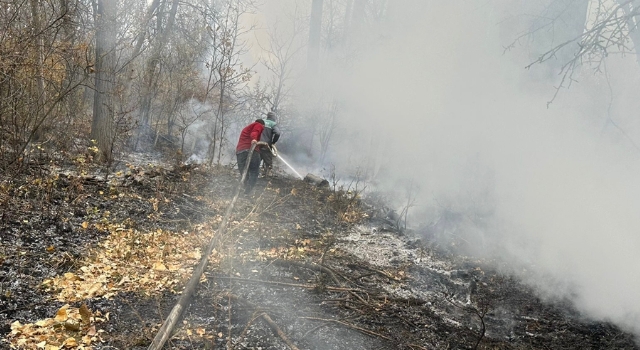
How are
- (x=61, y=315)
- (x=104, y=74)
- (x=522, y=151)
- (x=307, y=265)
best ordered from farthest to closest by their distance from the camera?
(x=104, y=74), (x=522, y=151), (x=307, y=265), (x=61, y=315)

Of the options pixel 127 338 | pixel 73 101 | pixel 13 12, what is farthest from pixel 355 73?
pixel 127 338

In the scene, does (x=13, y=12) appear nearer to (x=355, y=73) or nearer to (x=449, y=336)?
(x=449, y=336)

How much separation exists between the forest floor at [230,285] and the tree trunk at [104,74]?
2.05 m

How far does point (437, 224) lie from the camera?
7020 mm

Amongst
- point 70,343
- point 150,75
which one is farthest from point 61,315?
point 150,75

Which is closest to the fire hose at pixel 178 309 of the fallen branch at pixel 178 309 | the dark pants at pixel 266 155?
the fallen branch at pixel 178 309

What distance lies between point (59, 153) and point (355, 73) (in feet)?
25.3

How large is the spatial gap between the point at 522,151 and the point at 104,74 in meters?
7.77

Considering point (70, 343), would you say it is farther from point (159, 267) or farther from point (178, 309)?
point (159, 267)

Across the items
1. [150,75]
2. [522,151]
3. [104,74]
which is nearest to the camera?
[522,151]

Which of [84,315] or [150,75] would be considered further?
[150,75]

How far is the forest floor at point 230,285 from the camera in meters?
3.10

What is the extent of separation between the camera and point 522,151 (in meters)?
6.19

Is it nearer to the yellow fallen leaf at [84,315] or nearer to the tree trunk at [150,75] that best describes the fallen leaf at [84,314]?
the yellow fallen leaf at [84,315]
